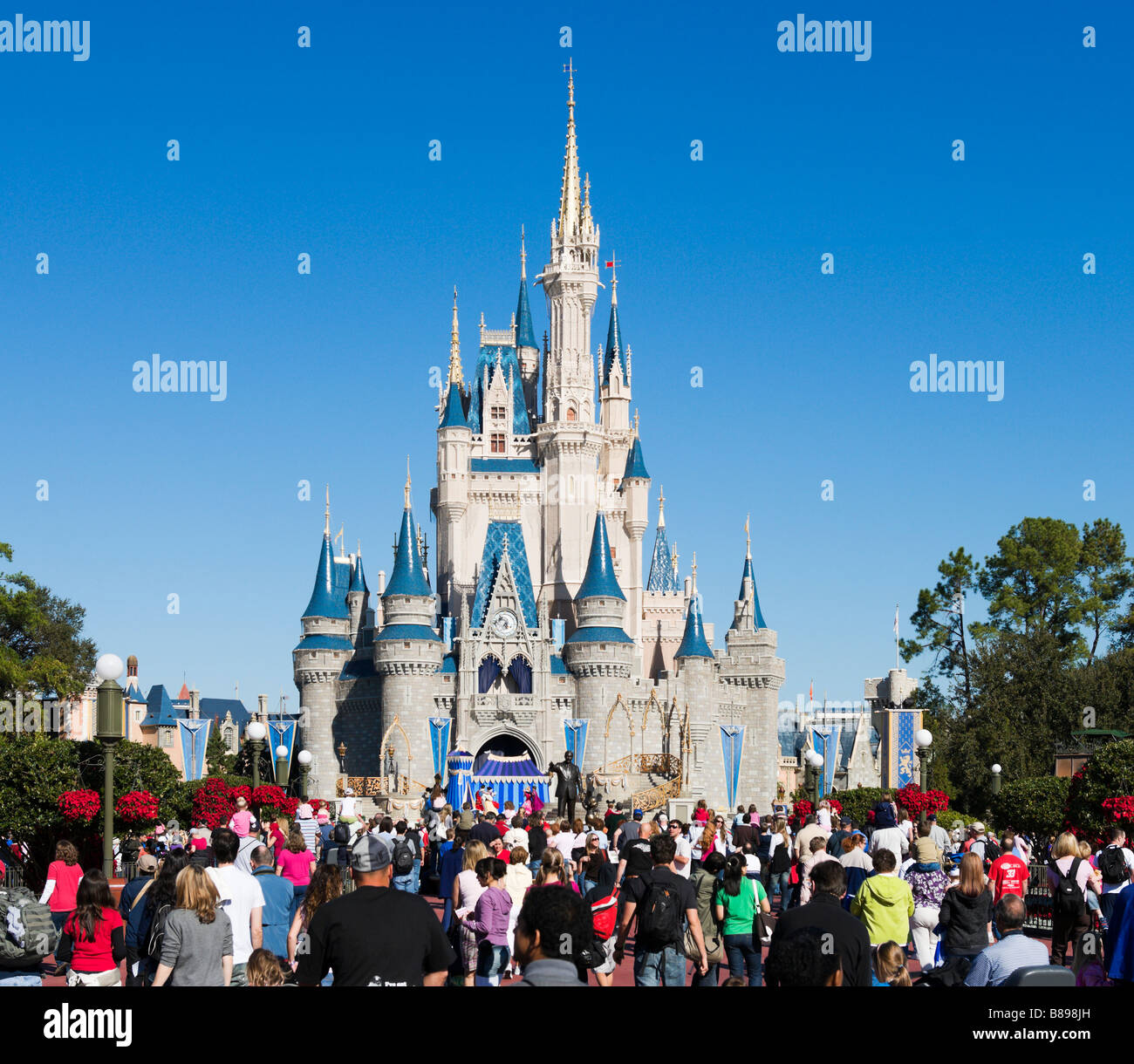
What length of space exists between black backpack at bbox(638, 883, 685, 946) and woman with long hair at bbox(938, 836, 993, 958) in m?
1.98

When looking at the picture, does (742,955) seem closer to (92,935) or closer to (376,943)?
(92,935)

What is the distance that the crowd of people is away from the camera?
736 centimetres

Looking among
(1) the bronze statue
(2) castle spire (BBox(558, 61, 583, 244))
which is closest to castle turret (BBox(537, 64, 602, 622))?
(2) castle spire (BBox(558, 61, 583, 244))

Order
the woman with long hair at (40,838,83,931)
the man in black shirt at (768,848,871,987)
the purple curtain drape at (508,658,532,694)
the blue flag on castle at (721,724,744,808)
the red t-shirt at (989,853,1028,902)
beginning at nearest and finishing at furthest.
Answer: the man in black shirt at (768,848,871,987), the woman with long hair at (40,838,83,931), the red t-shirt at (989,853,1028,902), the purple curtain drape at (508,658,532,694), the blue flag on castle at (721,724,744,808)

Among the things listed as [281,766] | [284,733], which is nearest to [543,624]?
[284,733]

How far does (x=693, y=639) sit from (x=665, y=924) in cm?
5437

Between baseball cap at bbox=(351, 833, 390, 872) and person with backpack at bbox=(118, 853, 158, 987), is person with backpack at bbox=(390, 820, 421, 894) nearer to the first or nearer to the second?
person with backpack at bbox=(118, 853, 158, 987)

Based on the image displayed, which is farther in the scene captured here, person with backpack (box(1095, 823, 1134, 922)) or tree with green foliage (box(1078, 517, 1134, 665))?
tree with green foliage (box(1078, 517, 1134, 665))

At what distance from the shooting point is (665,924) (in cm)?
1048

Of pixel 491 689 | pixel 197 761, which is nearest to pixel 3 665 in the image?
pixel 197 761
